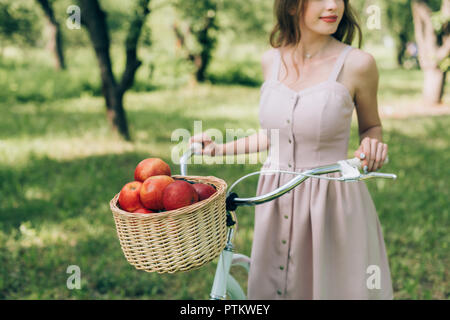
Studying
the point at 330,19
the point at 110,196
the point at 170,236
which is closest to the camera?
the point at 170,236

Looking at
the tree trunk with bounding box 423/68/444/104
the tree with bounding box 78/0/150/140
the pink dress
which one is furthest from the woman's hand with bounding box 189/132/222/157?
the tree trunk with bounding box 423/68/444/104

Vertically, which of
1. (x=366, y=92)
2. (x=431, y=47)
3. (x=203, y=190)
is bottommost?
(x=203, y=190)

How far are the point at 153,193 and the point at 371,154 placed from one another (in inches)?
34.4

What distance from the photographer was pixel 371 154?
1.72 m

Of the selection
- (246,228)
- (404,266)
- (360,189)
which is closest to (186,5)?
(246,228)

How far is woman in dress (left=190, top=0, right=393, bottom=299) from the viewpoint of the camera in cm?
211

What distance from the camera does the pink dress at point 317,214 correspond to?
2.13 metres

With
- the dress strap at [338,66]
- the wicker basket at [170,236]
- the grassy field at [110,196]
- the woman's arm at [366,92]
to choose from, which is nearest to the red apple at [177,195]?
the wicker basket at [170,236]

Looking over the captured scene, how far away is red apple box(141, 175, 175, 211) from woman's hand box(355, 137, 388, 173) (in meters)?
0.78

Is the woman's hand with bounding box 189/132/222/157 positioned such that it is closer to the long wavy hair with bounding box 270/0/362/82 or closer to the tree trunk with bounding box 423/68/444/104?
the long wavy hair with bounding box 270/0/362/82

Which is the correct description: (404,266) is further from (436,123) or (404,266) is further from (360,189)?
(436,123)

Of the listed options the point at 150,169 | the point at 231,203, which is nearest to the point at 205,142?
the point at 231,203

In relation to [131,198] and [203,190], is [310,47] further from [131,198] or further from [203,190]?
[131,198]
